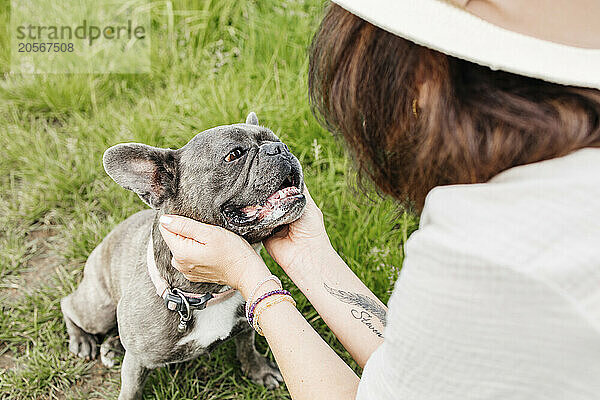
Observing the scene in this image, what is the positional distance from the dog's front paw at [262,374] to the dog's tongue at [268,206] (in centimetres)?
102

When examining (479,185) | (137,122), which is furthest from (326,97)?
(137,122)

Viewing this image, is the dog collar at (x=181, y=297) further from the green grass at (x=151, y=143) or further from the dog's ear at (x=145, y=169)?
the green grass at (x=151, y=143)

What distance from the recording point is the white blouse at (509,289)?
1.17 metres

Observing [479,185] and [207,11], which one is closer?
[479,185]

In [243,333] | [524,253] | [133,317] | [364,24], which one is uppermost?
[364,24]

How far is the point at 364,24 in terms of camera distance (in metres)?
1.46

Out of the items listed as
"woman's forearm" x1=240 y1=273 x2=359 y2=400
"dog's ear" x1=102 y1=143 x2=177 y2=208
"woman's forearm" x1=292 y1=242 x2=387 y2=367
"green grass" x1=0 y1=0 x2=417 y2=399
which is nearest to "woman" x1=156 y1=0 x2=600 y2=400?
"woman's forearm" x1=240 y1=273 x2=359 y2=400

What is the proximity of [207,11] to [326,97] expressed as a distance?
120 inches

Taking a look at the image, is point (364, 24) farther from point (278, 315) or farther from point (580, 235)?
point (278, 315)

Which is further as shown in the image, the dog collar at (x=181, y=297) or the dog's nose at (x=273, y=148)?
the dog collar at (x=181, y=297)

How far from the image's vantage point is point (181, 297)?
223cm

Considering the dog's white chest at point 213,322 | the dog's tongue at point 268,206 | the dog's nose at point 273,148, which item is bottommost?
the dog's white chest at point 213,322

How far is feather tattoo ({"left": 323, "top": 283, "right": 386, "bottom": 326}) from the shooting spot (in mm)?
2232

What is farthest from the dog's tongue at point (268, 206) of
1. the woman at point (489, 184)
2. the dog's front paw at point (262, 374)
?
the dog's front paw at point (262, 374)
